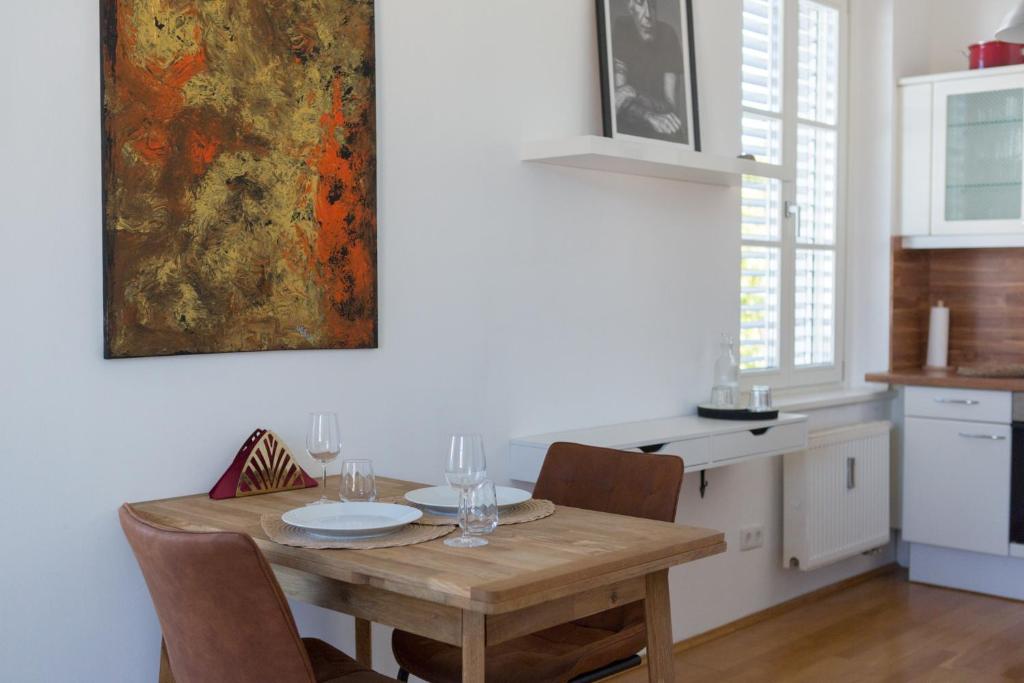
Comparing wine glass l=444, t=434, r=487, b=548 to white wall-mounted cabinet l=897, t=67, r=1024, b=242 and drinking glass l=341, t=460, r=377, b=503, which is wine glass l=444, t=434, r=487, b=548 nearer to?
drinking glass l=341, t=460, r=377, b=503

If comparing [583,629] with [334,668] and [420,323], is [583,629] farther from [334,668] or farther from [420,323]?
[420,323]

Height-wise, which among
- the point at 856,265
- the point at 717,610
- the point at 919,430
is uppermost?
the point at 856,265

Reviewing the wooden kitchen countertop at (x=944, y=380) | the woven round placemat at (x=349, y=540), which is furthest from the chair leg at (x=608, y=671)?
the wooden kitchen countertop at (x=944, y=380)

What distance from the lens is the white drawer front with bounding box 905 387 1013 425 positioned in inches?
182

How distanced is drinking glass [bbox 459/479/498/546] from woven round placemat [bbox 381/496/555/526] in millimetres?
177

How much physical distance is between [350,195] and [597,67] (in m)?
1.13

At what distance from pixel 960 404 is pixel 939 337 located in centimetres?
54

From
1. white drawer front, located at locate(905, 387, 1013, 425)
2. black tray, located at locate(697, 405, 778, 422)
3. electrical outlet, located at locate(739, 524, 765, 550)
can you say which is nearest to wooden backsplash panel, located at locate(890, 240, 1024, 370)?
white drawer front, located at locate(905, 387, 1013, 425)

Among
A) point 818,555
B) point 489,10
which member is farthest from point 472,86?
point 818,555

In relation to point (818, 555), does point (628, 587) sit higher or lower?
higher

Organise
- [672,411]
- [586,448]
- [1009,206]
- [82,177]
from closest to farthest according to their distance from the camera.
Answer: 1. [82,177]
2. [586,448]
3. [672,411]
4. [1009,206]

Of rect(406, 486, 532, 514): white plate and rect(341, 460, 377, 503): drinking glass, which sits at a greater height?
rect(341, 460, 377, 503): drinking glass

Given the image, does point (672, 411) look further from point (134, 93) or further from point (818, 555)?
point (134, 93)

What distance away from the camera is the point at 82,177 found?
235cm
